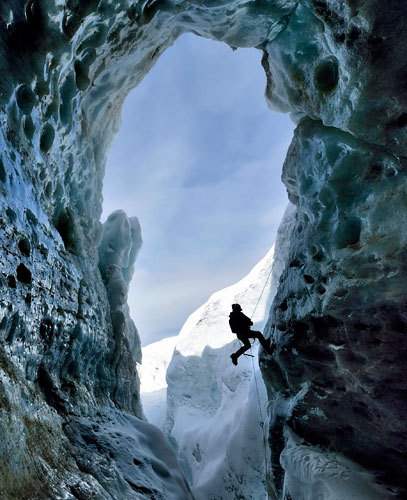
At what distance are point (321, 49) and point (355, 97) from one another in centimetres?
182

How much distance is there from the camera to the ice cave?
222 inches

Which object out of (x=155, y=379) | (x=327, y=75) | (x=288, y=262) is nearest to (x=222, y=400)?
(x=288, y=262)

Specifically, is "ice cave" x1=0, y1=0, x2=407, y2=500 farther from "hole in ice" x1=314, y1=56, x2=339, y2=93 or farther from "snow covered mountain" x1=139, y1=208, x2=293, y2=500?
"snow covered mountain" x1=139, y1=208, x2=293, y2=500

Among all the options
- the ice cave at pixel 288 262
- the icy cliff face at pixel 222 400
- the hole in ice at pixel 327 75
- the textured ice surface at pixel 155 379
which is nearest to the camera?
the ice cave at pixel 288 262

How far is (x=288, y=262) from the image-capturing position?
31.5 feet

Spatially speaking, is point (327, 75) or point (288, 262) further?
Answer: point (288, 262)

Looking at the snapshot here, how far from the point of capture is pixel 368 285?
22.0 ft

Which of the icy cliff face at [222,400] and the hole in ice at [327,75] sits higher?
the hole in ice at [327,75]

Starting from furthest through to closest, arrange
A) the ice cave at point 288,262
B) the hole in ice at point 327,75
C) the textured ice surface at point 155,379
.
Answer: the textured ice surface at point 155,379 → the hole in ice at point 327,75 → the ice cave at point 288,262

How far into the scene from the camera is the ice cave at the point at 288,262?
5.63 metres

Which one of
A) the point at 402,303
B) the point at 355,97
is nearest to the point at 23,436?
the point at 402,303

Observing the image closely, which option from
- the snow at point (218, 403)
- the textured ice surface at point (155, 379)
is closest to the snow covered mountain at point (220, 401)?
the snow at point (218, 403)

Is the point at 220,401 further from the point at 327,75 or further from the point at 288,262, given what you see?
the point at 327,75

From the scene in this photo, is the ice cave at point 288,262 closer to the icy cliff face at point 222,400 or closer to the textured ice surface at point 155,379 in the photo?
the icy cliff face at point 222,400
